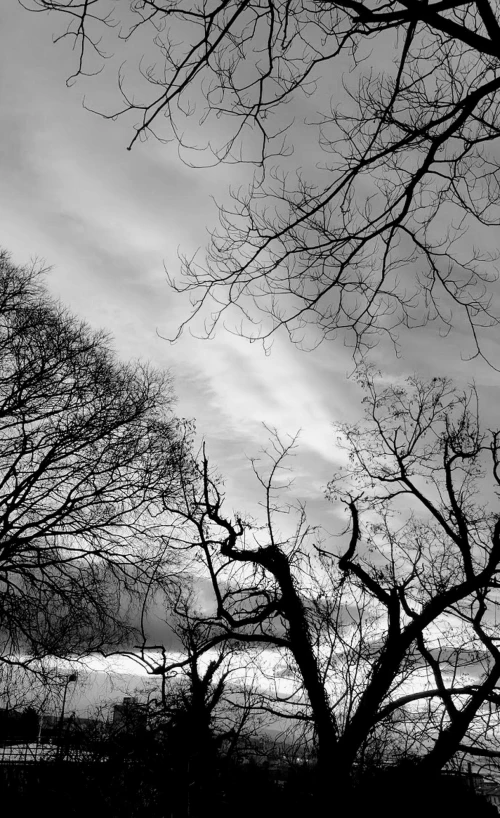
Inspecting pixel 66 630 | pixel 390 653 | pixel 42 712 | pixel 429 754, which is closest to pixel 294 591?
pixel 390 653

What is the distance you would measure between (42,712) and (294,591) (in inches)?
275

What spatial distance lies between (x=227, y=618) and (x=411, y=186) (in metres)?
7.92

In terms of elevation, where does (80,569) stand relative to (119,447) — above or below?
below

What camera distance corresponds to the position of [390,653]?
9.30m

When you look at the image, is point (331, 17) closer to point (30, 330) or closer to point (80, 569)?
point (30, 330)

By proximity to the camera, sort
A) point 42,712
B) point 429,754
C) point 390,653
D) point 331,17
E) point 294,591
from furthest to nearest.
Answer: point 42,712, point 294,591, point 390,653, point 429,754, point 331,17

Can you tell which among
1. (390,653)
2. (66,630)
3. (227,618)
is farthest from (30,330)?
(390,653)

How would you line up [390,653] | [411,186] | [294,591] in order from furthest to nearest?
1. [294,591]
2. [390,653]
3. [411,186]

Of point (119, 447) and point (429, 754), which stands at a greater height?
point (119, 447)

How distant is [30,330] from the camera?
14.7m

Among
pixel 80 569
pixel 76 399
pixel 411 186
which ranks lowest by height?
pixel 80 569

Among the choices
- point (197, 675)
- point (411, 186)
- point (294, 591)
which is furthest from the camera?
point (294, 591)

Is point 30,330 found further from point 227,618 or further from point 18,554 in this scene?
point 227,618

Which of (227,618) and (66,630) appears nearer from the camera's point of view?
(227,618)
